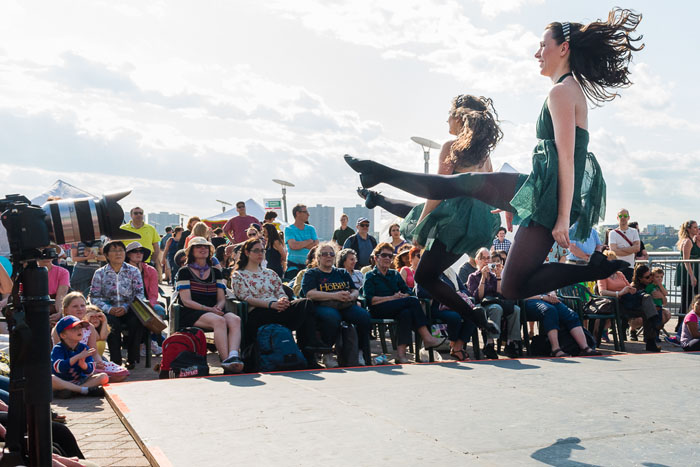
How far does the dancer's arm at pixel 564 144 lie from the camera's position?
3416 millimetres

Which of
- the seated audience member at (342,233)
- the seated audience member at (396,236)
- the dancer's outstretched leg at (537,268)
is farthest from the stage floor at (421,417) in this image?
the seated audience member at (342,233)

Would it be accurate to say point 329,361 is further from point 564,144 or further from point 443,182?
point 564,144

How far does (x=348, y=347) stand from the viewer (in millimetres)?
6898

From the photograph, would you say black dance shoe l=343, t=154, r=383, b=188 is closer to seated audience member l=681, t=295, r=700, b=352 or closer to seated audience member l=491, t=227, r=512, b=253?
seated audience member l=681, t=295, r=700, b=352

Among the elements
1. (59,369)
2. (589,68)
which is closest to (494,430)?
(589,68)

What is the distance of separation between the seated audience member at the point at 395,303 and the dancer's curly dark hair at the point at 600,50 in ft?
13.1

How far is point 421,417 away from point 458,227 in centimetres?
118

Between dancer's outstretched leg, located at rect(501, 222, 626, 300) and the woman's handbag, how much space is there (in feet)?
13.6

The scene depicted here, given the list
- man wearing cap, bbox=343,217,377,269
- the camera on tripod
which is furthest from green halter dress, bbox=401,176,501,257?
man wearing cap, bbox=343,217,377,269

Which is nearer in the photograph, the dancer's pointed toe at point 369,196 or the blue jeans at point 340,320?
the dancer's pointed toe at point 369,196

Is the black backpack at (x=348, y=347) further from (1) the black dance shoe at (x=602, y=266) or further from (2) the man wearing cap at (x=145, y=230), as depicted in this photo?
(2) the man wearing cap at (x=145, y=230)

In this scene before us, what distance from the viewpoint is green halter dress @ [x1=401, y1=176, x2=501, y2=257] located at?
13.0 ft

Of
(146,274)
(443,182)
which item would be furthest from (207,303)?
(443,182)

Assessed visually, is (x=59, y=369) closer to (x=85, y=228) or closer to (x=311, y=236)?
(x=85, y=228)
